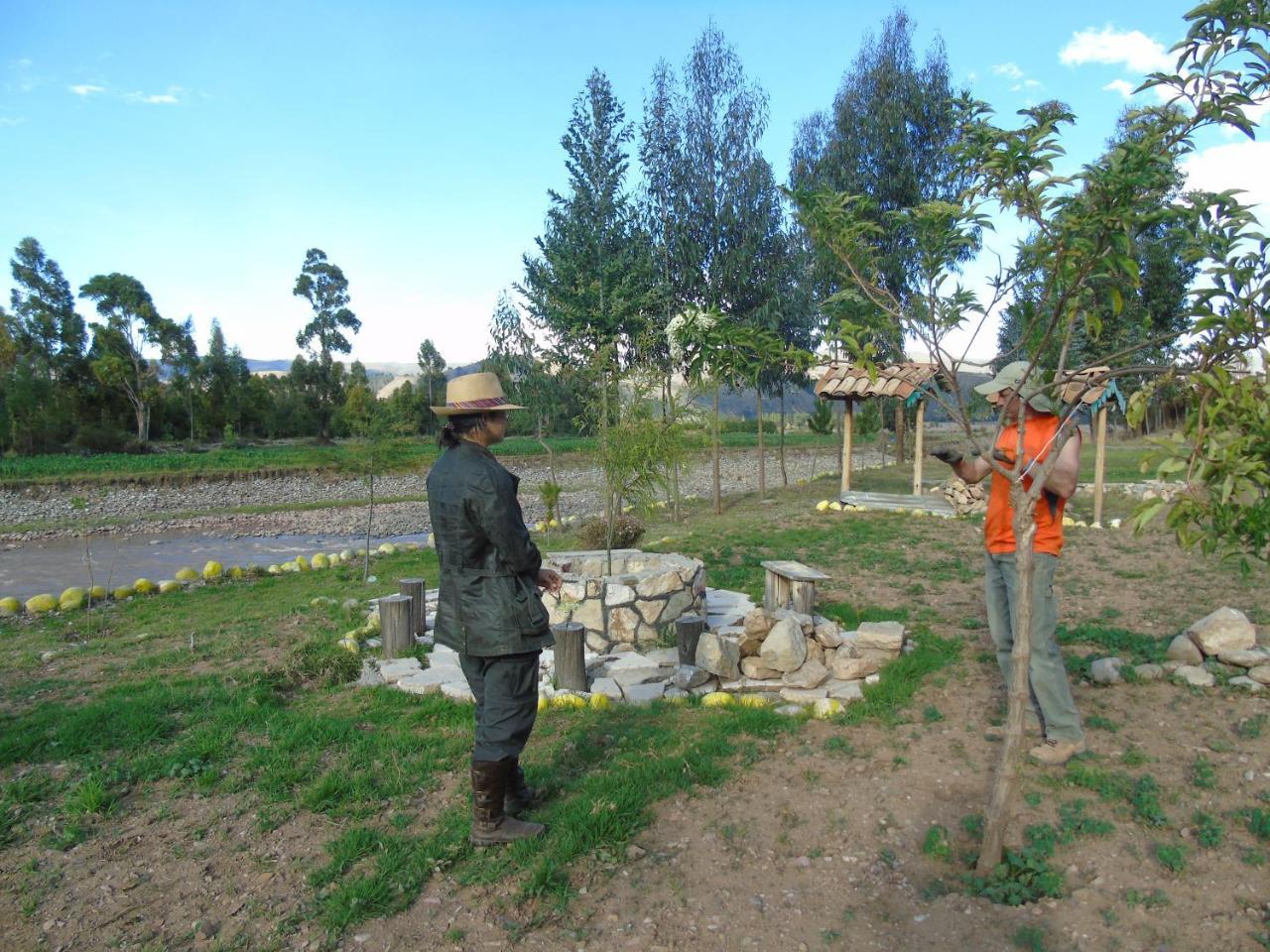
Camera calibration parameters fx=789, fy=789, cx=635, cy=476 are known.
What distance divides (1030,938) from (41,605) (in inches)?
416

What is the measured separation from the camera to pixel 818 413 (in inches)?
1245

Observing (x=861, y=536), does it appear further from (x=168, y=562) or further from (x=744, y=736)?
(x=168, y=562)

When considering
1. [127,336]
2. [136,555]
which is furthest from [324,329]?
[136,555]

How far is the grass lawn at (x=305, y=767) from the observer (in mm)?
3262

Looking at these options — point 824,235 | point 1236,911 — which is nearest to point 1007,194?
point 824,235

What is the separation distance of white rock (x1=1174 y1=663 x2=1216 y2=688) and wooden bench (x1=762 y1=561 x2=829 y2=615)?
2573 millimetres

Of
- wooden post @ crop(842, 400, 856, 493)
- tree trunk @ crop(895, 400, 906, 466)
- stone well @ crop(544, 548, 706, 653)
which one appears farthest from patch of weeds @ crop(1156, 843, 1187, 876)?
tree trunk @ crop(895, 400, 906, 466)

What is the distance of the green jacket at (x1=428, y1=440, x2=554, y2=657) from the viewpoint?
3.50 metres

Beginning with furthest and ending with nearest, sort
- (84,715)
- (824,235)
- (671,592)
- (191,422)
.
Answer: (191,422) < (671,592) < (84,715) < (824,235)

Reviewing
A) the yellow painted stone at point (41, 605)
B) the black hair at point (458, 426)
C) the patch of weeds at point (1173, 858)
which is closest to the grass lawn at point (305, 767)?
the patch of weeds at point (1173, 858)

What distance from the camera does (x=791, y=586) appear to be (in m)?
6.81

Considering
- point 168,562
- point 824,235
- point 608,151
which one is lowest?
point 168,562

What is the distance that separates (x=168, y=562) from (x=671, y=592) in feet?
38.6

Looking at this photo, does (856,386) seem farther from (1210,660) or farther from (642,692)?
(642,692)
